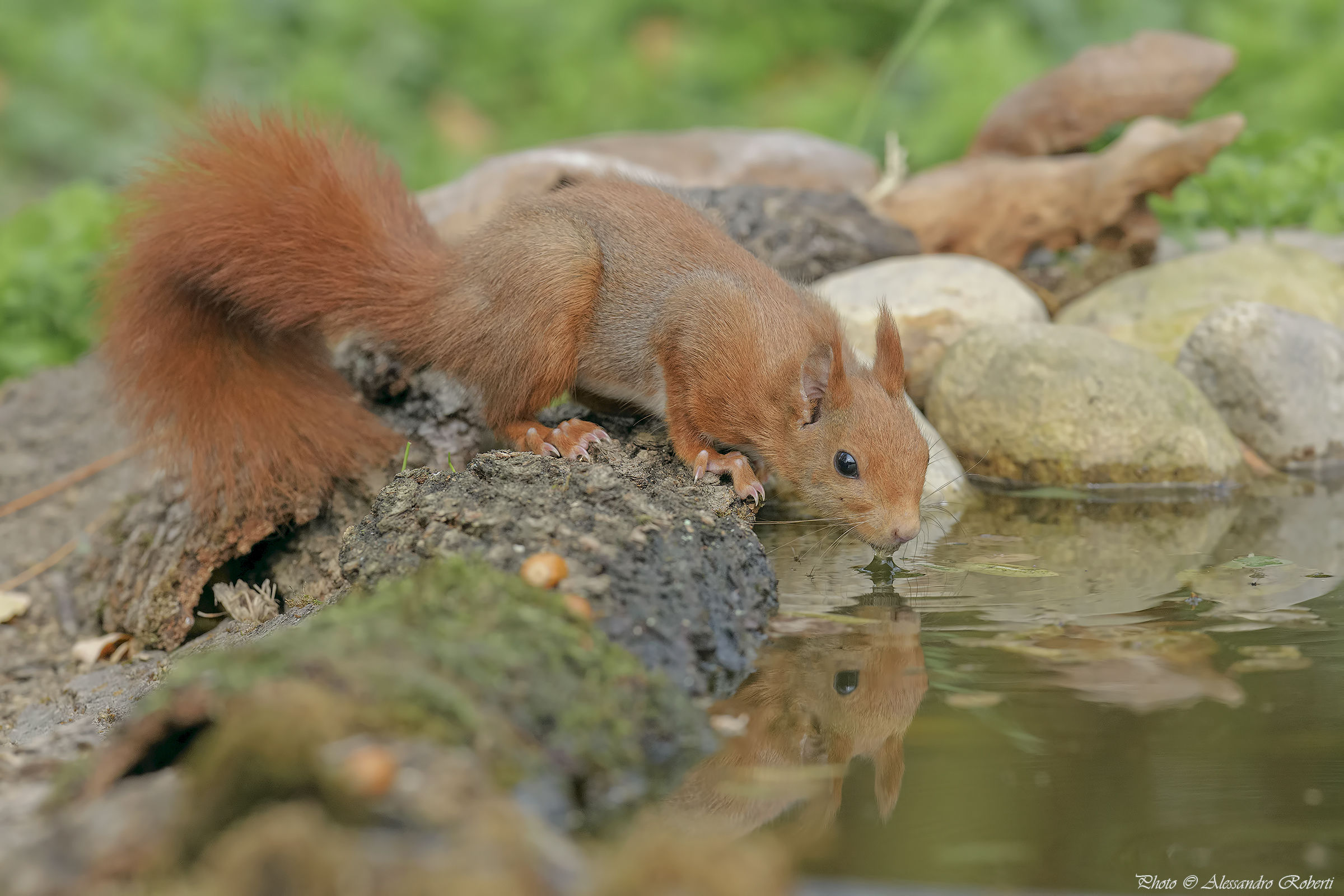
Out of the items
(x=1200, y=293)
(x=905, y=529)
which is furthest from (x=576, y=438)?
(x=1200, y=293)

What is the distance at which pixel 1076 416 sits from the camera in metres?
4.56

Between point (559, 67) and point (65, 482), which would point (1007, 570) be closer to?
point (65, 482)

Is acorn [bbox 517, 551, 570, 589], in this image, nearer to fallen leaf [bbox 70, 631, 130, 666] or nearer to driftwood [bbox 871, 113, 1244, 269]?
fallen leaf [bbox 70, 631, 130, 666]

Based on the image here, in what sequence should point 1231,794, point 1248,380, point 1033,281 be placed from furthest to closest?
point 1033,281, point 1248,380, point 1231,794

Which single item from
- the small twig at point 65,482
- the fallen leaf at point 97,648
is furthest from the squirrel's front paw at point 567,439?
the small twig at point 65,482

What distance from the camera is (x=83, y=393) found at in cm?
537

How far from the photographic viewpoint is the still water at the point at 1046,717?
1.83 metres

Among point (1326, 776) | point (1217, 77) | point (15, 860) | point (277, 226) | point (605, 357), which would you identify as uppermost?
point (1217, 77)

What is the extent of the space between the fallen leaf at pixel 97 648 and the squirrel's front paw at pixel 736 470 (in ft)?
6.27

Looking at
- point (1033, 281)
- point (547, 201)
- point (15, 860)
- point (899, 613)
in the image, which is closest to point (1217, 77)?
point (1033, 281)

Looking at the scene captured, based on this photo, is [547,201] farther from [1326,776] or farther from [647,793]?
[1326,776]

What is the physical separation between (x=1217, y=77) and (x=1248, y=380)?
6.93ft

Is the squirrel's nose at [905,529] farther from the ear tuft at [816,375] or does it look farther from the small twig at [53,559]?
the small twig at [53,559]

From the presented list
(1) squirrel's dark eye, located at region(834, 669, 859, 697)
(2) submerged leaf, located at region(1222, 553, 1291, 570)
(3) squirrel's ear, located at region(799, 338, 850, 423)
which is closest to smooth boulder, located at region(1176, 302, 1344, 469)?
(2) submerged leaf, located at region(1222, 553, 1291, 570)
